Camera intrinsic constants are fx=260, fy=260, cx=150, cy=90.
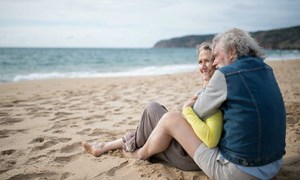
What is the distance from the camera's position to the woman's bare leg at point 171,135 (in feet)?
7.86

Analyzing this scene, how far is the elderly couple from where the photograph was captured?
1.98 meters

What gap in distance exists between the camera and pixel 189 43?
10775 cm

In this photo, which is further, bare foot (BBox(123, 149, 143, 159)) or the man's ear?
bare foot (BBox(123, 149, 143, 159))

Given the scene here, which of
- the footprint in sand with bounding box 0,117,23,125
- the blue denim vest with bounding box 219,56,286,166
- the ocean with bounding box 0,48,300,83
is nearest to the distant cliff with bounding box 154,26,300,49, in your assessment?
the ocean with bounding box 0,48,300,83

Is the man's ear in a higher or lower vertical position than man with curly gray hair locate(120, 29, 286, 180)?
higher

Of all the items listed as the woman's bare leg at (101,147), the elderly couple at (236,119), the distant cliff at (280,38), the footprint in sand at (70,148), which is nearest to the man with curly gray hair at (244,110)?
the elderly couple at (236,119)

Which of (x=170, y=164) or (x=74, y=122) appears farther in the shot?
(x=74, y=122)

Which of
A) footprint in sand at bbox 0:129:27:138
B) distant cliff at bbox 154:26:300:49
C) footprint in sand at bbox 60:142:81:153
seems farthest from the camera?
distant cliff at bbox 154:26:300:49

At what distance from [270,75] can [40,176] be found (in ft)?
7.99

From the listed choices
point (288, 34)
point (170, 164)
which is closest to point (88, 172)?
point (170, 164)

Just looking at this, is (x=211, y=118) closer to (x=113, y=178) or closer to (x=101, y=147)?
(x=113, y=178)

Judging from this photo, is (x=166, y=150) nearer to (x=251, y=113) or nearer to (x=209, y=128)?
(x=209, y=128)

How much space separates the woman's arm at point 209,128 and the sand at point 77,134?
64cm

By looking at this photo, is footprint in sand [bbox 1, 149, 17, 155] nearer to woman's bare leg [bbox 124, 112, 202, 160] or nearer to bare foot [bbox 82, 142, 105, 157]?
→ bare foot [bbox 82, 142, 105, 157]
